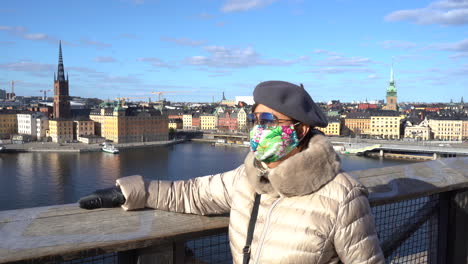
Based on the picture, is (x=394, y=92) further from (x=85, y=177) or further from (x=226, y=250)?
(x=226, y=250)

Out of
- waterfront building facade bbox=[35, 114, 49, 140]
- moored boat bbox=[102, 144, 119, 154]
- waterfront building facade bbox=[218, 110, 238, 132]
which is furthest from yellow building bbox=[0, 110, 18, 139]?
waterfront building facade bbox=[218, 110, 238, 132]

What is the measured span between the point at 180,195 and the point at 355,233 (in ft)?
0.87

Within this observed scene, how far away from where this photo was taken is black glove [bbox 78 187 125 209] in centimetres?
65

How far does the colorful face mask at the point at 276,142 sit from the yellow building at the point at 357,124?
94.9ft

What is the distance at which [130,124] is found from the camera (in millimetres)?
25375

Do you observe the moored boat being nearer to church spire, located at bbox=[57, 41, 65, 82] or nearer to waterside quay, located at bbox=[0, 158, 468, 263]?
church spire, located at bbox=[57, 41, 65, 82]

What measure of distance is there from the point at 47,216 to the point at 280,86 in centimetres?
36

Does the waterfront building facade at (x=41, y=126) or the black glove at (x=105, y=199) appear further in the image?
the waterfront building facade at (x=41, y=126)

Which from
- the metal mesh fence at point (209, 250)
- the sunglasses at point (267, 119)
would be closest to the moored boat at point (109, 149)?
the metal mesh fence at point (209, 250)

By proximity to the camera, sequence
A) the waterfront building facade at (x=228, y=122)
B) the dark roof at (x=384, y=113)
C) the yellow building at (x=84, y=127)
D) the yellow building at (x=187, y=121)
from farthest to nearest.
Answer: the yellow building at (x=187, y=121)
the waterfront building facade at (x=228, y=122)
the dark roof at (x=384, y=113)
the yellow building at (x=84, y=127)

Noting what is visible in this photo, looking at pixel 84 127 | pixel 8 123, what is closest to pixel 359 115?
pixel 84 127

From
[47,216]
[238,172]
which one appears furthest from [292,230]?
[47,216]

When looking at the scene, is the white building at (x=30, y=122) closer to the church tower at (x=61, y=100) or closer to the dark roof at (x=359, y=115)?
the church tower at (x=61, y=100)

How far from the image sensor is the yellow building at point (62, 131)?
24.4 meters
